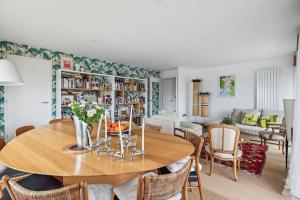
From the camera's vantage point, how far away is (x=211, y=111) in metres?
6.47

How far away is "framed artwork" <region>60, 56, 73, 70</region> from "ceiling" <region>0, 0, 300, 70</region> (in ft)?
1.00

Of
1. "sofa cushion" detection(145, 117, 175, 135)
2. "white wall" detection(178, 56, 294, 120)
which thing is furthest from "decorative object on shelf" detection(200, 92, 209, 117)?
"sofa cushion" detection(145, 117, 175, 135)

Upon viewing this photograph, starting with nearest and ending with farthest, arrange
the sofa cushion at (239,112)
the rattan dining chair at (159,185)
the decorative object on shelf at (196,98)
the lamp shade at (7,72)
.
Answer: the rattan dining chair at (159,185)
the lamp shade at (7,72)
the sofa cushion at (239,112)
the decorative object on shelf at (196,98)

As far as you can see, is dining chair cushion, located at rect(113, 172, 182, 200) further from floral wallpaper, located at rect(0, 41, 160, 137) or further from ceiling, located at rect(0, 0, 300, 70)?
floral wallpaper, located at rect(0, 41, 160, 137)

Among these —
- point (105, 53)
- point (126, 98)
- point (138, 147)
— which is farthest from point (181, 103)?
point (138, 147)

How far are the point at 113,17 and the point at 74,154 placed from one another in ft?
6.48

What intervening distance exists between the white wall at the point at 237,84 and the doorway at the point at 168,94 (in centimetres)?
69

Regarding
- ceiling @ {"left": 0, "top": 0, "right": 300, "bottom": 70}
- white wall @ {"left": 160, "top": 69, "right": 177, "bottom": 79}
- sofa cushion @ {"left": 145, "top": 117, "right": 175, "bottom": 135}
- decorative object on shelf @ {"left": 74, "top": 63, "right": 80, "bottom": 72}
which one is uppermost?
ceiling @ {"left": 0, "top": 0, "right": 300, "bottom": 70}

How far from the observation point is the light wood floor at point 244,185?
82.7 inches

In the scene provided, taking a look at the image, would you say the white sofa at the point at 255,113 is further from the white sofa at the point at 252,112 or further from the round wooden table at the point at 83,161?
the round wooden table at the point at 83,161

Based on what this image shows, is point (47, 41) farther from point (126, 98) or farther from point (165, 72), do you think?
point (165, 72)

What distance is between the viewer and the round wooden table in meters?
0.98

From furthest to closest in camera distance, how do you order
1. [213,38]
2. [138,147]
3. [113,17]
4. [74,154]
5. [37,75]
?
[37,75], [213,38], [113,17], [138,147], [74,154]

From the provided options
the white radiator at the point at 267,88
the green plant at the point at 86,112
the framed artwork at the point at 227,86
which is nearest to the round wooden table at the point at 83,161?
the green plant at the point at 86,112
